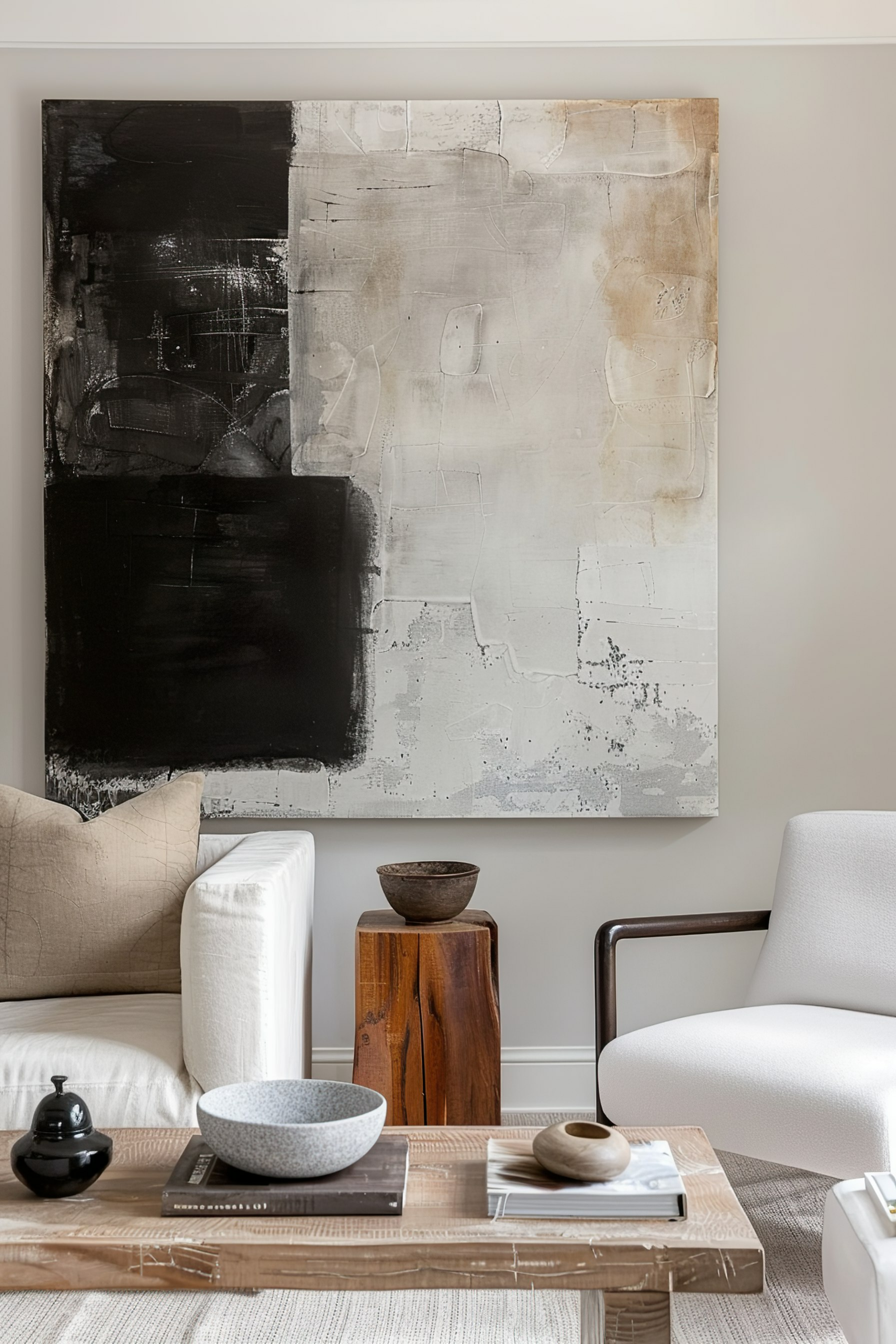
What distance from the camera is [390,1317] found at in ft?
6.22

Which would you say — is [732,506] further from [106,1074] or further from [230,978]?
[106,1074]

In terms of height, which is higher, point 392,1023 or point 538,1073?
point 392,1023

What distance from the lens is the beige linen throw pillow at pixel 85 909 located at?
2262 mm

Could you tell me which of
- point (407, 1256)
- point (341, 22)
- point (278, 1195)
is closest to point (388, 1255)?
point (407, 1256)

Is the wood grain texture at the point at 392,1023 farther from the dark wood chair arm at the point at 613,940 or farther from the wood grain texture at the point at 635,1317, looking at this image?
the wood grain texture at the point at 635,1317

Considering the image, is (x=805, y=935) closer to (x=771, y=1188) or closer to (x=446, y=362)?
(x=771, y=1188)

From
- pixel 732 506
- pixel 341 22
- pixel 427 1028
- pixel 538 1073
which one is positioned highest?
pixel 341 22

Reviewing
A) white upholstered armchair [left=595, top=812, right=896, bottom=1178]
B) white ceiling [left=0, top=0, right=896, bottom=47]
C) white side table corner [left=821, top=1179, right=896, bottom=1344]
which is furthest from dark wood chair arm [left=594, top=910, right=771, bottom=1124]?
white ceiling [left=0, top=0, right=896, bottom=47]

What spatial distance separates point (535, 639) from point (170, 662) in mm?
965

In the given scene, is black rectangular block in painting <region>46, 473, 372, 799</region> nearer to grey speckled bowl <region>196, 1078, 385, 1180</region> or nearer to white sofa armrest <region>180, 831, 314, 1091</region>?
white sofa armrest <region>180, 831, 314, 1091</region>

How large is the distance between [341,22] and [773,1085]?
277 centimetres

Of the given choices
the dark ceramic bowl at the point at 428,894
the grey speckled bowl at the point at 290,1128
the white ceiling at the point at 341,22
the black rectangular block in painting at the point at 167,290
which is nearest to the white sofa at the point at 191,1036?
the dark ceramic bowl at the point at 428,894

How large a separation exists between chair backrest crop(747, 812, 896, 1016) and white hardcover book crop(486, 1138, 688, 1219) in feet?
3.72

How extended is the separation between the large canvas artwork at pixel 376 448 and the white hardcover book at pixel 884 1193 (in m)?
1.47
